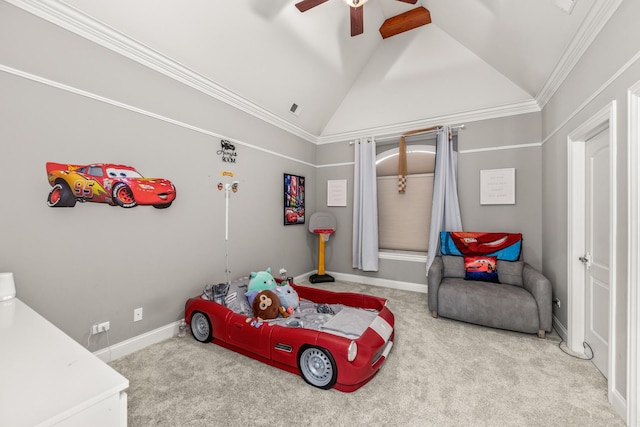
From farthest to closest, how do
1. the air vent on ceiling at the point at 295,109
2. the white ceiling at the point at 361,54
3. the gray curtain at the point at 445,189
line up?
1. the air vent on ceiling at the point at 295,109
2. the gray curtain at the point at 445,189
3. the white ceiling at the point at 361,54

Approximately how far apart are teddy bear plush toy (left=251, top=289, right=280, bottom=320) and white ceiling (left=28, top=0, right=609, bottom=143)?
2.41 m

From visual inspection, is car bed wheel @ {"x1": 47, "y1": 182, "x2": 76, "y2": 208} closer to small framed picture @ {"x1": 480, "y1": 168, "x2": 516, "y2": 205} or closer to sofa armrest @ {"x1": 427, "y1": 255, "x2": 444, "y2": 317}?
sofa armrest @ {"x1": 427, "y1": 255, "x2": 444, "y2": 317}

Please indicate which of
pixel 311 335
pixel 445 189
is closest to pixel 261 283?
pixel 311 335

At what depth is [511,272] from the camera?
3115mm

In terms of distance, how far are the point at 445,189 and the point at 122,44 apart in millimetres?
3991

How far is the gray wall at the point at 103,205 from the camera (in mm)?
1771

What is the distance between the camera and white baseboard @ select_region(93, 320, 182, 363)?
217 cm

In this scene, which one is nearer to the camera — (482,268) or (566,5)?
(566,5)

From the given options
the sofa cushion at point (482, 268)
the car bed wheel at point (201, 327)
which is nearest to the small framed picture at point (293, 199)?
the car bed wheel at point (201, 327)

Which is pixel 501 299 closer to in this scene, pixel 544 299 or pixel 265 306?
pixel 544 299

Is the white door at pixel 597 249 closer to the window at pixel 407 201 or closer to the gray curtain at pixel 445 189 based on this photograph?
the gray curtain at pixel 445 189

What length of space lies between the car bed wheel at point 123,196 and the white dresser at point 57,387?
4.69 feet

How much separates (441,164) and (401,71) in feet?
5.27

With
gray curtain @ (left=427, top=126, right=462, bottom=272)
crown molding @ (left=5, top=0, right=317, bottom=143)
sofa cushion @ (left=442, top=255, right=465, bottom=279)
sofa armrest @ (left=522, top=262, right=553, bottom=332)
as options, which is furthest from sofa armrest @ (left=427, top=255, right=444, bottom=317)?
crown molding @ (left=5, top=0, right=317, bottom=143)
